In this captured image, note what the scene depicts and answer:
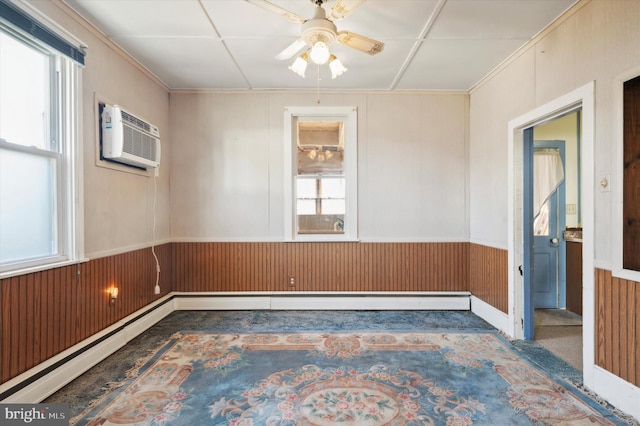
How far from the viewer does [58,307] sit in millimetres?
2174

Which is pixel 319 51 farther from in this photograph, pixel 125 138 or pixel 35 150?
pixel 35 150

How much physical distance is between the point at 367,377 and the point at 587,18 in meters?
3.11

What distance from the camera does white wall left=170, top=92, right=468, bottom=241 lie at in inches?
154

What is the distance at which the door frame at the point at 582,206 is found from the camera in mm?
2125

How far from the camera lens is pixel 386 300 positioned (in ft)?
12.8

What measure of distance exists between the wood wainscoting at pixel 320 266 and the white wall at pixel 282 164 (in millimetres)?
151

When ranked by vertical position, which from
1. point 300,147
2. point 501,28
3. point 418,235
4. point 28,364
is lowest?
point 28,364

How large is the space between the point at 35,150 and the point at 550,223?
5.36m

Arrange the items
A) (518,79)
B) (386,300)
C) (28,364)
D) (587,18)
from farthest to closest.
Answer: (386,300)
(518,79)
(587,18)
(28,364)

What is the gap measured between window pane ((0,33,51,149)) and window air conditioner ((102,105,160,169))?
455 mm

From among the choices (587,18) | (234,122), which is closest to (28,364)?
(234,122)

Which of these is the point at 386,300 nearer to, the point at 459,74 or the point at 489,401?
the point at 489,401

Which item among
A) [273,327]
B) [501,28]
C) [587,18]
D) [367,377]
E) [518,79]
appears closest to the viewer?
[587,18]

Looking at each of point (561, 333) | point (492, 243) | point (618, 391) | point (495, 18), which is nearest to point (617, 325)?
point (618, 391)
